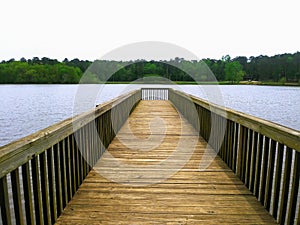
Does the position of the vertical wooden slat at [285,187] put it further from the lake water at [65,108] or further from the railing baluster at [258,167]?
the lake water at [65,108]

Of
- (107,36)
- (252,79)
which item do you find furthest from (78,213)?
(252,79)

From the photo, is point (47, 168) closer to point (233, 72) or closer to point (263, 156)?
point (263, 156)

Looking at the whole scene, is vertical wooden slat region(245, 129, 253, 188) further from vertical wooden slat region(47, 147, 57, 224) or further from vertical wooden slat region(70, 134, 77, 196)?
vertical wooden slat region(47, 147, 57, 224)

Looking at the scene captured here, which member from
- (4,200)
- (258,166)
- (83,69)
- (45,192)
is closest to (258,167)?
(258,166)

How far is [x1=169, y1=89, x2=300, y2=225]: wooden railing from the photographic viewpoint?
6.70ft

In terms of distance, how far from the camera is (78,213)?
7.65ft

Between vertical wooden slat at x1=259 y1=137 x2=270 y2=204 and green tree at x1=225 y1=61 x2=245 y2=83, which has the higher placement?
green tree at x1=225 y1=61 x2=245 y2=83

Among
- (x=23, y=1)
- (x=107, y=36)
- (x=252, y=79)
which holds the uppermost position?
(x=23, y=1)

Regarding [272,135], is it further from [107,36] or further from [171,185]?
[107,36]

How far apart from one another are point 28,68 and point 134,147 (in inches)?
2451

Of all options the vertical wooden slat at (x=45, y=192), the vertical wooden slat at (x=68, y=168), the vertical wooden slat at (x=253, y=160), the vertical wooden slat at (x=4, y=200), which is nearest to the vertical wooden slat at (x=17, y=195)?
the vertical wooden slat at (x=4, y=200)

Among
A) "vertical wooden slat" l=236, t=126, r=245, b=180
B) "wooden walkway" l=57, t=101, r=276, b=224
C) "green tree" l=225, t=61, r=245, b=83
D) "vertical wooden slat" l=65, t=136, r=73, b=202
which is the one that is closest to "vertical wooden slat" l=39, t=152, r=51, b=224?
"wooden walkway" l=57, t=101, r=276, b=224

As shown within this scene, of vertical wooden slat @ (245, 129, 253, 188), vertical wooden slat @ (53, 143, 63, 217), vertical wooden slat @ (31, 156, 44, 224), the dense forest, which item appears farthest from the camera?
the dense forest

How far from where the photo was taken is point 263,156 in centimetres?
Result: 259
